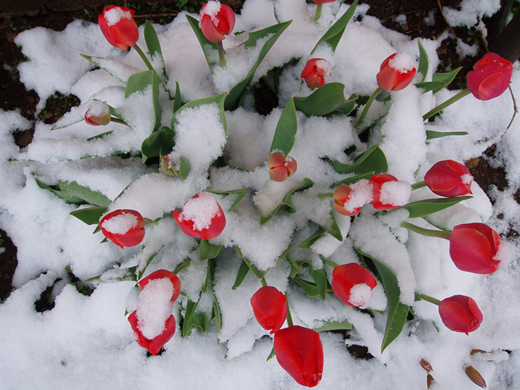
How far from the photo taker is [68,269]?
1.07m

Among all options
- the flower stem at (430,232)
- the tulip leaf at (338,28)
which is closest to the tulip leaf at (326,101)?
the tulip leaf at (338,28)

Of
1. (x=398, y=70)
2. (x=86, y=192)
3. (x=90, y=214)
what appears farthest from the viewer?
(x=86, y=192)

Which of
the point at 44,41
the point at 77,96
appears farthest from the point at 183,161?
the point at 44,41

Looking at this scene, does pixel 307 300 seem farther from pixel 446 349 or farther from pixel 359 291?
pixel 446 349

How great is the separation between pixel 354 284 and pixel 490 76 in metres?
0.39

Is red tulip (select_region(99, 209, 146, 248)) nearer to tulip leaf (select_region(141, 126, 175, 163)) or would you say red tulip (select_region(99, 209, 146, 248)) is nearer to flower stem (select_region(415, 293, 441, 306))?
tulip leaf (select_region(141, 126, 175, 163))

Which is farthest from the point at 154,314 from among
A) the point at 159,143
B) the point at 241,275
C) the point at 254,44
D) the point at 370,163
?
the point at 254,44

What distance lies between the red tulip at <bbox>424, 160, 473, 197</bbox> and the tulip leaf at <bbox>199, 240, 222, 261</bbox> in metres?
0.39

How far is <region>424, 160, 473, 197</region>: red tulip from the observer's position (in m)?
0.51

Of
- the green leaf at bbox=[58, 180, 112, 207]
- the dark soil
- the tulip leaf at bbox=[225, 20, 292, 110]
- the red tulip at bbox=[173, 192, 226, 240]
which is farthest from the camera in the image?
the dark soil

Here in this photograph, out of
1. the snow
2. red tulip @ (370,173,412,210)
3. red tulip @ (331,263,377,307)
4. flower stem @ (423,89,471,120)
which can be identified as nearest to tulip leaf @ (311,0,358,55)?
the snow

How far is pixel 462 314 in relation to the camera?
527 millimetres

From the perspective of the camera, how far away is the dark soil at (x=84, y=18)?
110cm

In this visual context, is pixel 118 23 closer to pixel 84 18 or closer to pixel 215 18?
pixel 215 18
